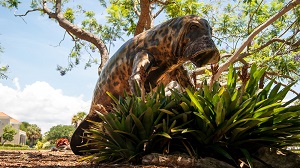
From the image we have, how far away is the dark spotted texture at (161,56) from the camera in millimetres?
3807

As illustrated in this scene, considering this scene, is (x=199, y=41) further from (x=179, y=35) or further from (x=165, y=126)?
(x=165, y=126)

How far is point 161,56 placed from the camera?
14.0ft

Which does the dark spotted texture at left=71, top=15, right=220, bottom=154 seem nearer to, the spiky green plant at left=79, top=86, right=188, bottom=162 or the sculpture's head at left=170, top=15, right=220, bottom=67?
the sculpture's head at left=170, top=15, right=220, bottom=67

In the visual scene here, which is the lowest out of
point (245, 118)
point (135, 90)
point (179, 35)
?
point (245, 118)

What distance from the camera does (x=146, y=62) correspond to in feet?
13.7

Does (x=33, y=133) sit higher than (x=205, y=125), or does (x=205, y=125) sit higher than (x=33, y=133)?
(x=33, y=133)

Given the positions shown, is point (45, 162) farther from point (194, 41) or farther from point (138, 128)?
point (194, 41)

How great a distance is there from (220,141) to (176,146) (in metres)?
0.37

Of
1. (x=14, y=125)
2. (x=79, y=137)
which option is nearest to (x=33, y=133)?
(x=14, y=125)

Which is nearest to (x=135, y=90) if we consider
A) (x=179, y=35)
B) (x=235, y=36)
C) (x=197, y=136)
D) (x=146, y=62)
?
(x=146, y=62)

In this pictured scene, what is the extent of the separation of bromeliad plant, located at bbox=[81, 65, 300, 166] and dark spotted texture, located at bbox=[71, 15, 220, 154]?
1.45 ft

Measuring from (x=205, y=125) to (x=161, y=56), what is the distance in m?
1.42

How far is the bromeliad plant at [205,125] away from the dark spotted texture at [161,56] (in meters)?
0.44

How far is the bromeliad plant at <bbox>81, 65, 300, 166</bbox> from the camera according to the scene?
9.87ft
